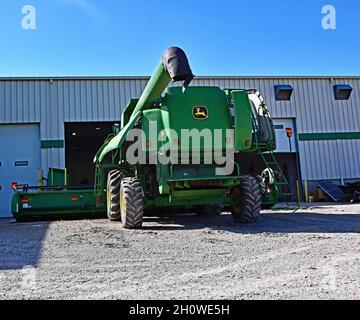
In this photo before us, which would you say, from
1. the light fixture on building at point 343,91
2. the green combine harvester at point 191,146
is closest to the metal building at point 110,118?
the light fixture on building at point 343,91

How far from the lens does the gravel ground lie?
3.79 meters

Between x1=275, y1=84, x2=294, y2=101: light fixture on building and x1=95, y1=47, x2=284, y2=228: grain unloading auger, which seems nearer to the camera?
x1=95, y1=47, x2=284, y2=228: grain unloading auger

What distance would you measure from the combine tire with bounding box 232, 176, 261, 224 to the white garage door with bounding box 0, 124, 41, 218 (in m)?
12.6

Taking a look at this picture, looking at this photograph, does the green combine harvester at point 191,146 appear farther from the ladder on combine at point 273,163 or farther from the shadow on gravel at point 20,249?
the shadow on gravel at point 20,249

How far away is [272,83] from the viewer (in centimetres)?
2180

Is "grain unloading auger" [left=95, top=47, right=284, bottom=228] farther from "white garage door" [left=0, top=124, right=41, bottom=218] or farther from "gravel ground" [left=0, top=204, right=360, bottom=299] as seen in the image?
"white garage door" [left=0, top=124, right=41, bottom=218]

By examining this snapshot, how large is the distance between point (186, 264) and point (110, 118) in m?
15.5

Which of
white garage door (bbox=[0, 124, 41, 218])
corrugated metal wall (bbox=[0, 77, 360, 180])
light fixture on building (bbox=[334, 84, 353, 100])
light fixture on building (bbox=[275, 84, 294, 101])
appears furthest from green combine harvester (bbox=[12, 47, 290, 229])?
light fixture on building (bbox=[334, 84, 353, 100])
